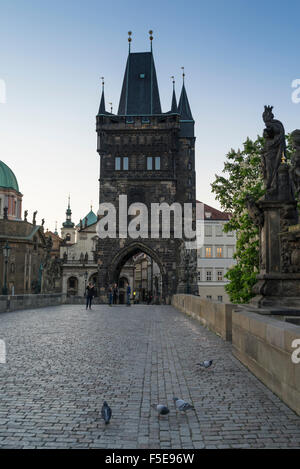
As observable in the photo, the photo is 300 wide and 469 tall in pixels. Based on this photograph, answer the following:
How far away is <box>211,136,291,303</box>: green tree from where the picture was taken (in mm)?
18875

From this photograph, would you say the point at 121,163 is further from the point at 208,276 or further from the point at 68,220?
the point at 68,220

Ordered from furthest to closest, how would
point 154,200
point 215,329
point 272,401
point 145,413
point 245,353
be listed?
point 154,200 < point 215,329 < point 245,353 < point 272,401 < point 145,413

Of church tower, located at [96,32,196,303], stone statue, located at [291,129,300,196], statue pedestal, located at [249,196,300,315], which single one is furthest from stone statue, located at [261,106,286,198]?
church tower, located at [96,32,196,303]

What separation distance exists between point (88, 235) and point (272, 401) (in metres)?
72.6

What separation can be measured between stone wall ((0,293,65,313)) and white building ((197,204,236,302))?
85.5 feet

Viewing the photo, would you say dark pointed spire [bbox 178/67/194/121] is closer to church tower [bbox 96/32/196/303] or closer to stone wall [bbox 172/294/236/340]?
church tower [bbox 96/32/196/303]

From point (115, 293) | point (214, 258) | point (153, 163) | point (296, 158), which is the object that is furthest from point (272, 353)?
point (214, 258)

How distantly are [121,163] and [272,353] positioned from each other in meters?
41.7

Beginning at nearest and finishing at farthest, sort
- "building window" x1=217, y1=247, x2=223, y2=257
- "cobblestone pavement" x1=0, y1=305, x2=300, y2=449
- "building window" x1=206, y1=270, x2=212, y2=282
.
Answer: "cobblestone pavement" x1=0, y1=305, x2=300, y2=449 < "building window" x1=206, y1=270, x2=212, y2=282 < "building window" x1=217, y1=247, x2=223, y2=257

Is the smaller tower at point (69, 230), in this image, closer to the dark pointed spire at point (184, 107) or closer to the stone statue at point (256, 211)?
the dark pointed spire at point (184, 107)

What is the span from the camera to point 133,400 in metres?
4.90

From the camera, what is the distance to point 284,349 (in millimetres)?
4484
